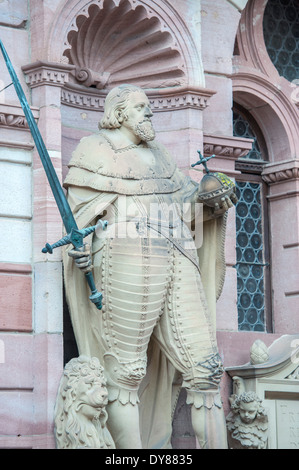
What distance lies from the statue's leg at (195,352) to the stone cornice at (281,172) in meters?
2.47

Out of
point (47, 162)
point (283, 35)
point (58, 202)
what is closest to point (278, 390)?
point (58, 202)

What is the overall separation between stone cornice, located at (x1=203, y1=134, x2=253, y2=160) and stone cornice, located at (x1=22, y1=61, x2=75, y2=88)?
5.04 ft

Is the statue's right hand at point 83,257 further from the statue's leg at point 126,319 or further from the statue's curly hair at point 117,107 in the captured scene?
the statue's curly hair at point 117,107

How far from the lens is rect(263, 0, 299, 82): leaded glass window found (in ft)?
45.8

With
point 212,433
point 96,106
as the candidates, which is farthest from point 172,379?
point 96,106

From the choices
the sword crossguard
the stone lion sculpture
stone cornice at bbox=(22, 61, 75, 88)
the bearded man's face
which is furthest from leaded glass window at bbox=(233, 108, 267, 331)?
the sword crossguard

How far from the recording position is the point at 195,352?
11156 mm

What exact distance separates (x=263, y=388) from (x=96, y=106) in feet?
8.77

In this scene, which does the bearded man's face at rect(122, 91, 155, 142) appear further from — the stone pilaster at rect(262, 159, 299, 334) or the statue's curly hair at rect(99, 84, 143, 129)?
the stone pilaster at rect(262, 159, 299, 334)

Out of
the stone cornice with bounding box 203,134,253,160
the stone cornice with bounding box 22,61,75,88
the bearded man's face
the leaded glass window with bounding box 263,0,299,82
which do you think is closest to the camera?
the bearded man's face

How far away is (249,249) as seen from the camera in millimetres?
13539

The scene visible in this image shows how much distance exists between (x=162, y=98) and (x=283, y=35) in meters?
2.05

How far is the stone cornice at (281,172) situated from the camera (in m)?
13.4

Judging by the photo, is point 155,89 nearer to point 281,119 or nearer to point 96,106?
point 96,106
